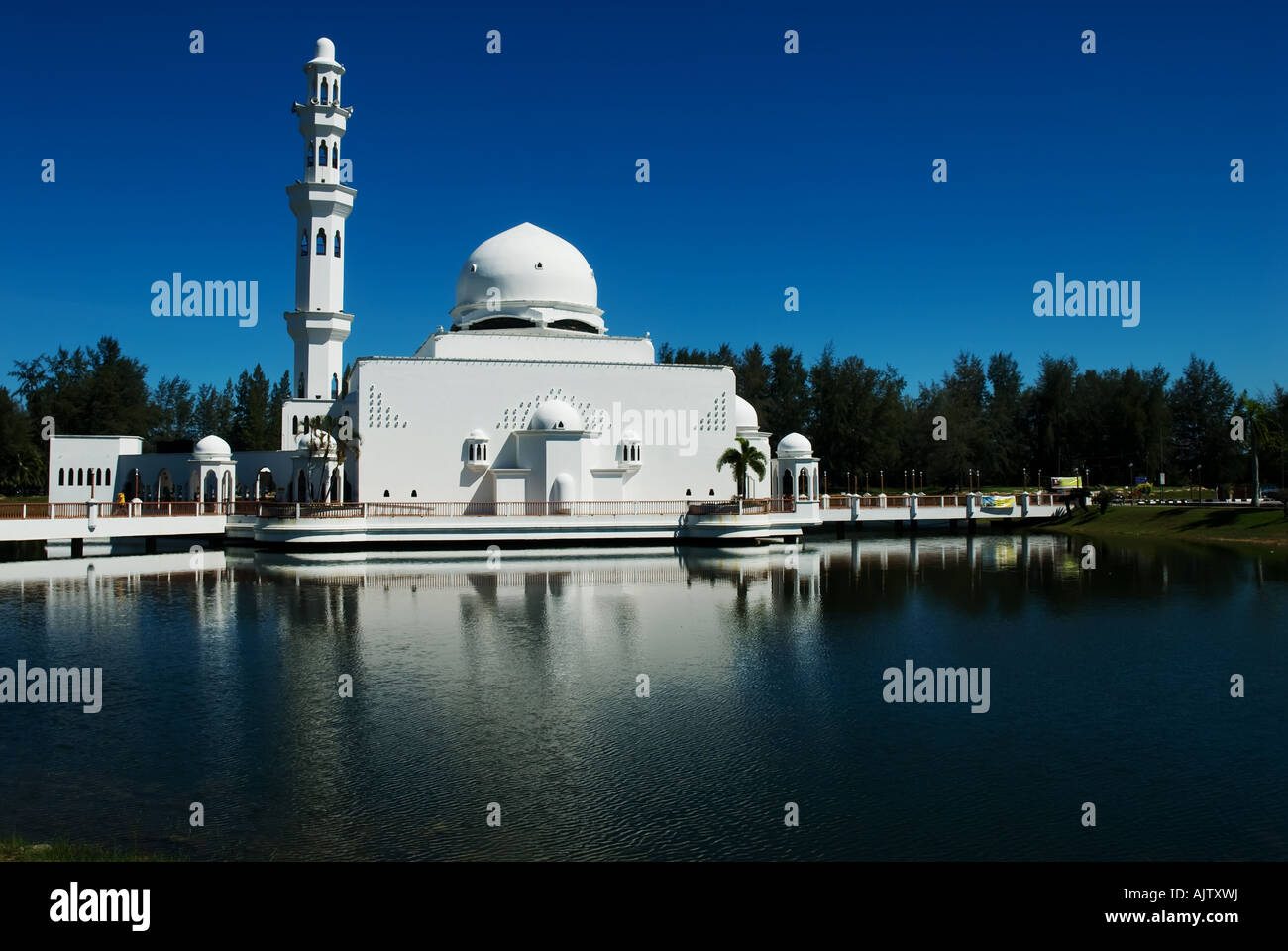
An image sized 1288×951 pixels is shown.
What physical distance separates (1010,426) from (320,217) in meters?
49.5

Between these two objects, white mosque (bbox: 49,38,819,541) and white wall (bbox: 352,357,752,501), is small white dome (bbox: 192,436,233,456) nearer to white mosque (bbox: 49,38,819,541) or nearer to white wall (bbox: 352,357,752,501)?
white mosque (bbox: 49,38,819,541)

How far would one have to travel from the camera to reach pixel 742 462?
41312 mm

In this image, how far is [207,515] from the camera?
38.9 m

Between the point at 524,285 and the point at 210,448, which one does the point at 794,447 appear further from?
the point at 210,448

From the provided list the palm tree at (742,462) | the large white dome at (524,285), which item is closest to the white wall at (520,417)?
the palm tree at (742,462)

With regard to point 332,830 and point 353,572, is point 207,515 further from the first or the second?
point 332,830

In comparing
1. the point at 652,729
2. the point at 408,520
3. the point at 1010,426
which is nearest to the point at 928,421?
the point at 1010,426

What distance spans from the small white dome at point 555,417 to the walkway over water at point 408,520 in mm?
3487

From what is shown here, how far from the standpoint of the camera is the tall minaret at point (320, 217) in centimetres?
4388

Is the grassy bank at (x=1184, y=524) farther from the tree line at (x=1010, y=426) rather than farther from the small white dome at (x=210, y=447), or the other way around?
the small white dome at (x=210, y=447)

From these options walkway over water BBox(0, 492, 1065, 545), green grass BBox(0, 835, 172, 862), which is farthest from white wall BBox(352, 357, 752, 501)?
green grass BBox(0, 835, 172, 862)

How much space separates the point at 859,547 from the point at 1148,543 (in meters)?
12.3
